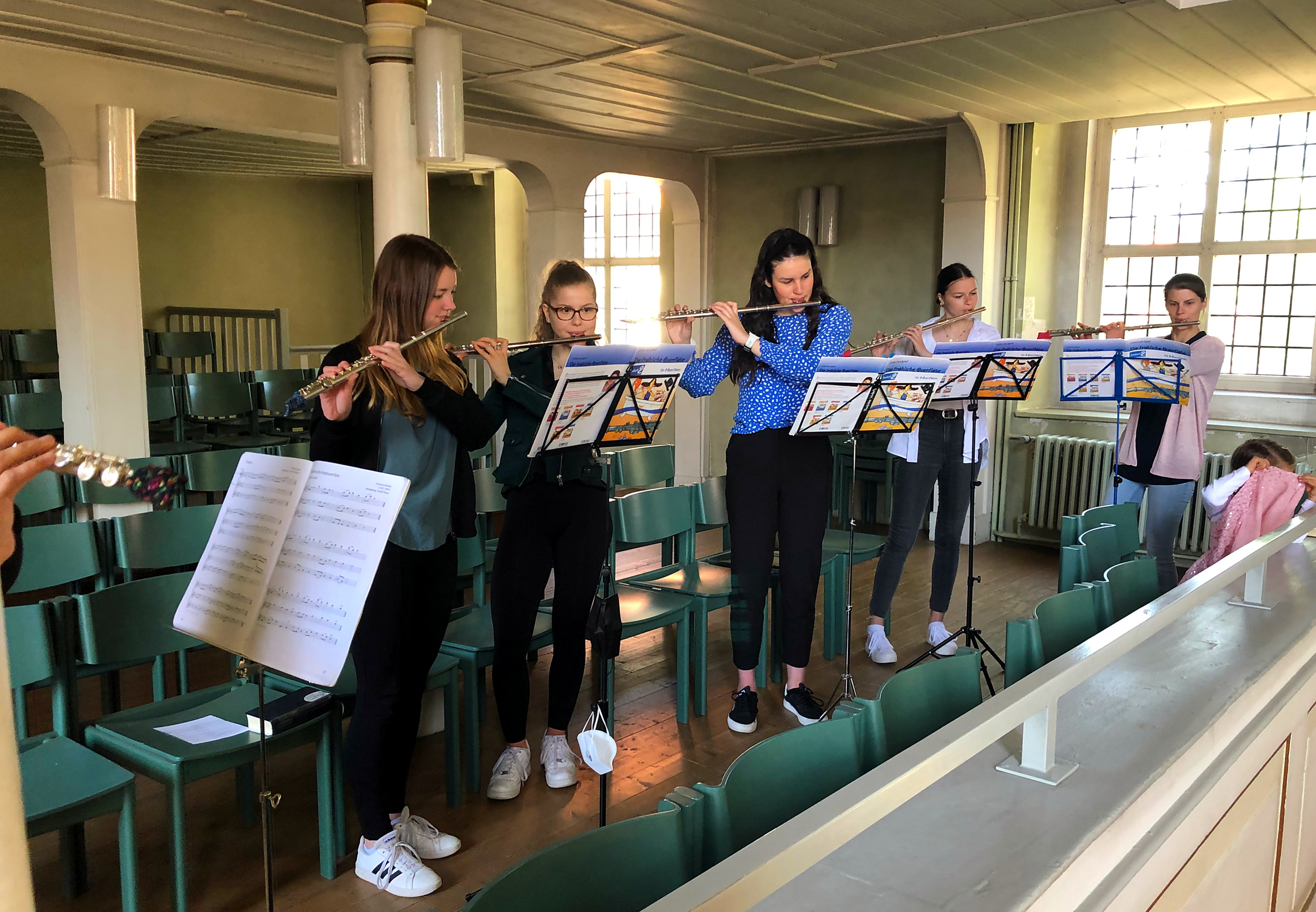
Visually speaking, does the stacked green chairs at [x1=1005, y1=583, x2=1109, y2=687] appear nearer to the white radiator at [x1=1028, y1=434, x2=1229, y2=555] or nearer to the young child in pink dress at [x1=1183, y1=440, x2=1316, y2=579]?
the young child in pink dress at [x1=1183, y1=440, x2=1316, y2=579]

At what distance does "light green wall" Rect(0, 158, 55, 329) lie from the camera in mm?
9062

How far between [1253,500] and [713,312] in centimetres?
193

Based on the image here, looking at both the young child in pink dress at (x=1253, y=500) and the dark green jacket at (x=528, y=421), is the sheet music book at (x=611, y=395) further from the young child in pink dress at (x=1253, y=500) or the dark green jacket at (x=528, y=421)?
the young child in pink dress at (x=1253, y=500)

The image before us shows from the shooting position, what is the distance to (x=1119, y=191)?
6.38m

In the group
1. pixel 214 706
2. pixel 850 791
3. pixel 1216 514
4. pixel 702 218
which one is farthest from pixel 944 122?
pixel 850 791

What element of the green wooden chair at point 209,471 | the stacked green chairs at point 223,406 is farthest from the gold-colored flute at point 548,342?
the stacked green chairs at point 223,406

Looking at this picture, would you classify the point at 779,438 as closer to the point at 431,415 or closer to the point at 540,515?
the point at 540,515

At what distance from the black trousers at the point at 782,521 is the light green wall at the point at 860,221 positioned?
3.95 m

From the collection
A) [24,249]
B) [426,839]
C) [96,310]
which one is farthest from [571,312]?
[24,249]

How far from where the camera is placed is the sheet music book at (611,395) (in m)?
2.48

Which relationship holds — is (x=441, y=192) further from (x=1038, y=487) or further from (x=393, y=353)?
(x=393, y=353)

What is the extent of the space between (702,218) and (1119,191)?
291 centimetres

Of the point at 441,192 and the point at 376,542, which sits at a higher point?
the point at 441,192

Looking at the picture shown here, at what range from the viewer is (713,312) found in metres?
3.05
